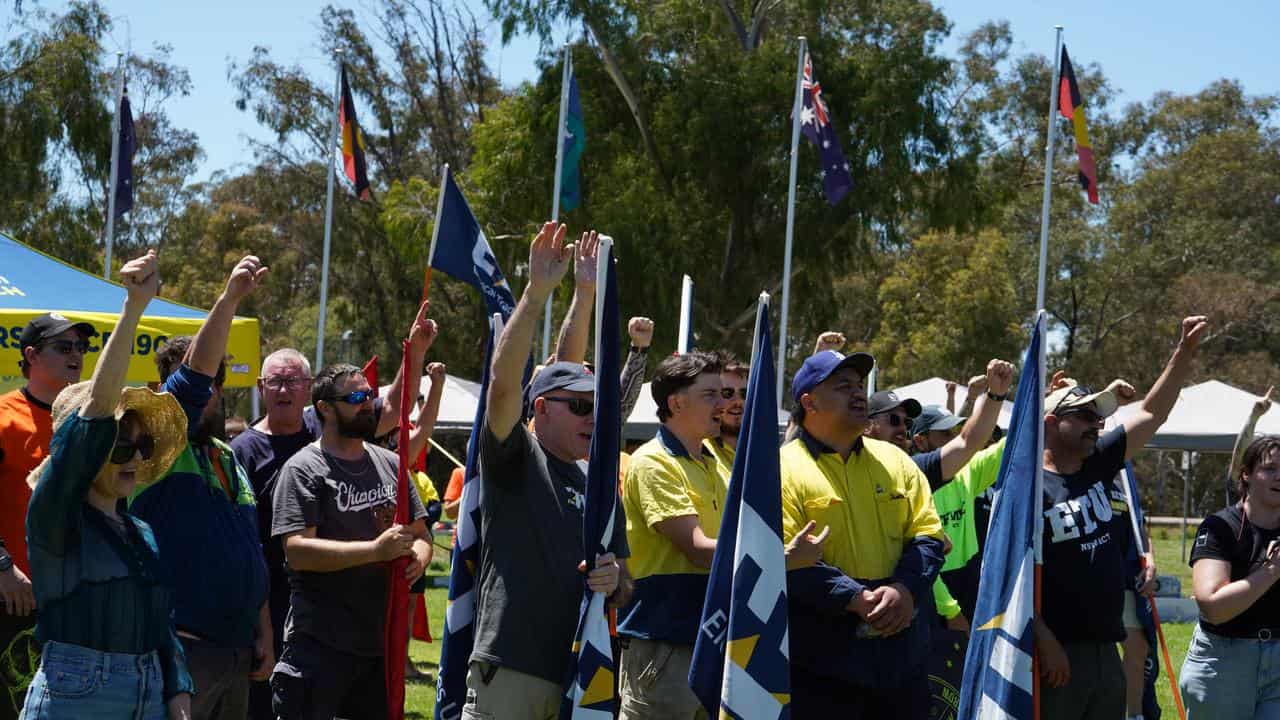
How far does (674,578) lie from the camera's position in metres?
5.26

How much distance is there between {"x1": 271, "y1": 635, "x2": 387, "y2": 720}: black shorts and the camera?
5.70 m

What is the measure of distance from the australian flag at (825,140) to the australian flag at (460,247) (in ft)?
45.5

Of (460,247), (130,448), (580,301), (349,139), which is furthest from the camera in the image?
(349,139)

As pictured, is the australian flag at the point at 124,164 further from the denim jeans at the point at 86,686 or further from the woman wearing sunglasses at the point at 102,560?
the denim jeans at the point at 86,686

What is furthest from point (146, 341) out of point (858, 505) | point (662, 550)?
point (858, 505)

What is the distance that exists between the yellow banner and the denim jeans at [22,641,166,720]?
14.5ft

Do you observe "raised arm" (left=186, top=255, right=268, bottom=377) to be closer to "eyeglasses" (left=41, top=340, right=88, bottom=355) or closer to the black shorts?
"eyeglasses" (left=41, top=340, right=88, bottom=355)

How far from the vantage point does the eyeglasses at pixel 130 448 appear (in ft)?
13.7

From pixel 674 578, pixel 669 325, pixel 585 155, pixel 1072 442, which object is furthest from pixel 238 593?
pixel 585 155

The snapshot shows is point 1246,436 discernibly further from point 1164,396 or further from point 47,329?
point 47,329

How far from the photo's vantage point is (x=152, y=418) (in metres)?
4.27

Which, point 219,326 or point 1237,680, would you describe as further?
point 1237,680

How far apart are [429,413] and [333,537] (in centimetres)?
119

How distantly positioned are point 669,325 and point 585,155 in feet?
13.6
